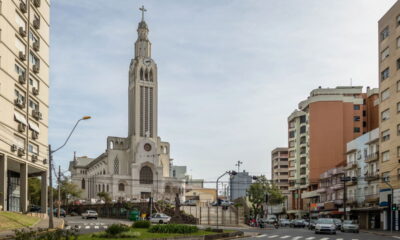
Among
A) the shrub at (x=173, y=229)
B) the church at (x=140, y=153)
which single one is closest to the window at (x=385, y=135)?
the shrub at (x=173, y=229)

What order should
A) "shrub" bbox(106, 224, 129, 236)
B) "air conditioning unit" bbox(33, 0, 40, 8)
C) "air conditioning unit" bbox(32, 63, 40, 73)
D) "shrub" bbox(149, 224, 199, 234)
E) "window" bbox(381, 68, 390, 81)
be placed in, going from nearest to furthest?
"shrub" bbox(106, 224, 129, 236) < "shrub" bbox(149, 224, 199, 234) < "air conditioning unit" bbox(32, 63, 40, 73) < "air conditioning unit" bbox(33, 0, 40, 8) < "window" bbox(381, 68, 390, 81)

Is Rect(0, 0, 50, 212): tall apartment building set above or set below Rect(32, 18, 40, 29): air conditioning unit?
below

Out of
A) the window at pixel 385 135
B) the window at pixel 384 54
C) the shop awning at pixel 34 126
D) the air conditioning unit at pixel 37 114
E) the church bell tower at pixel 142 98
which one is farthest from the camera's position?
the church bell tower at pixel 142 98

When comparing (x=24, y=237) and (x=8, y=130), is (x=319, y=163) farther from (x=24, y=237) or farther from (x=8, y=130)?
(x=24, y=237)

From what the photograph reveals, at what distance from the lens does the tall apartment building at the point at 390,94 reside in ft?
197

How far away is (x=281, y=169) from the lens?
146 meters

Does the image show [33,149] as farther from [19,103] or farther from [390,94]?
[390,94]

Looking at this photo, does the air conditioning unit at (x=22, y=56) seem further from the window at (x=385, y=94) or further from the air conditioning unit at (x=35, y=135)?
the window at (x=385, y=94)

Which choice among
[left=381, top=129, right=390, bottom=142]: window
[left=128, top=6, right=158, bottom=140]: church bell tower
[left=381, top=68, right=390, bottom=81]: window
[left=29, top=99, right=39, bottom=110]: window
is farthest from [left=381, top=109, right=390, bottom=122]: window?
[left=128, top=6, right=158, bottom=140]: church bell tower

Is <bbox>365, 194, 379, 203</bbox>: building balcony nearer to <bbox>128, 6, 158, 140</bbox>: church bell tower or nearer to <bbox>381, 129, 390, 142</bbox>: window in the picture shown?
<bbox>381, 129, 390, 142</bbox>: window

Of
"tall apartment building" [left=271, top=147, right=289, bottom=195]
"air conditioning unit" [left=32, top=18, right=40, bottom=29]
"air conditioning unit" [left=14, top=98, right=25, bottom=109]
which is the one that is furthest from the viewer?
"tall apartment building" [left=271, top=147, right=289, bottom=195]

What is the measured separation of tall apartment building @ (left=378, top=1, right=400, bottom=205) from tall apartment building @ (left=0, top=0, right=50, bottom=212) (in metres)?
36.0

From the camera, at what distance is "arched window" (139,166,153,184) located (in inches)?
5059

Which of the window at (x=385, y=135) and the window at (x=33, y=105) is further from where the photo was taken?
the window at (x=385, y=135)
